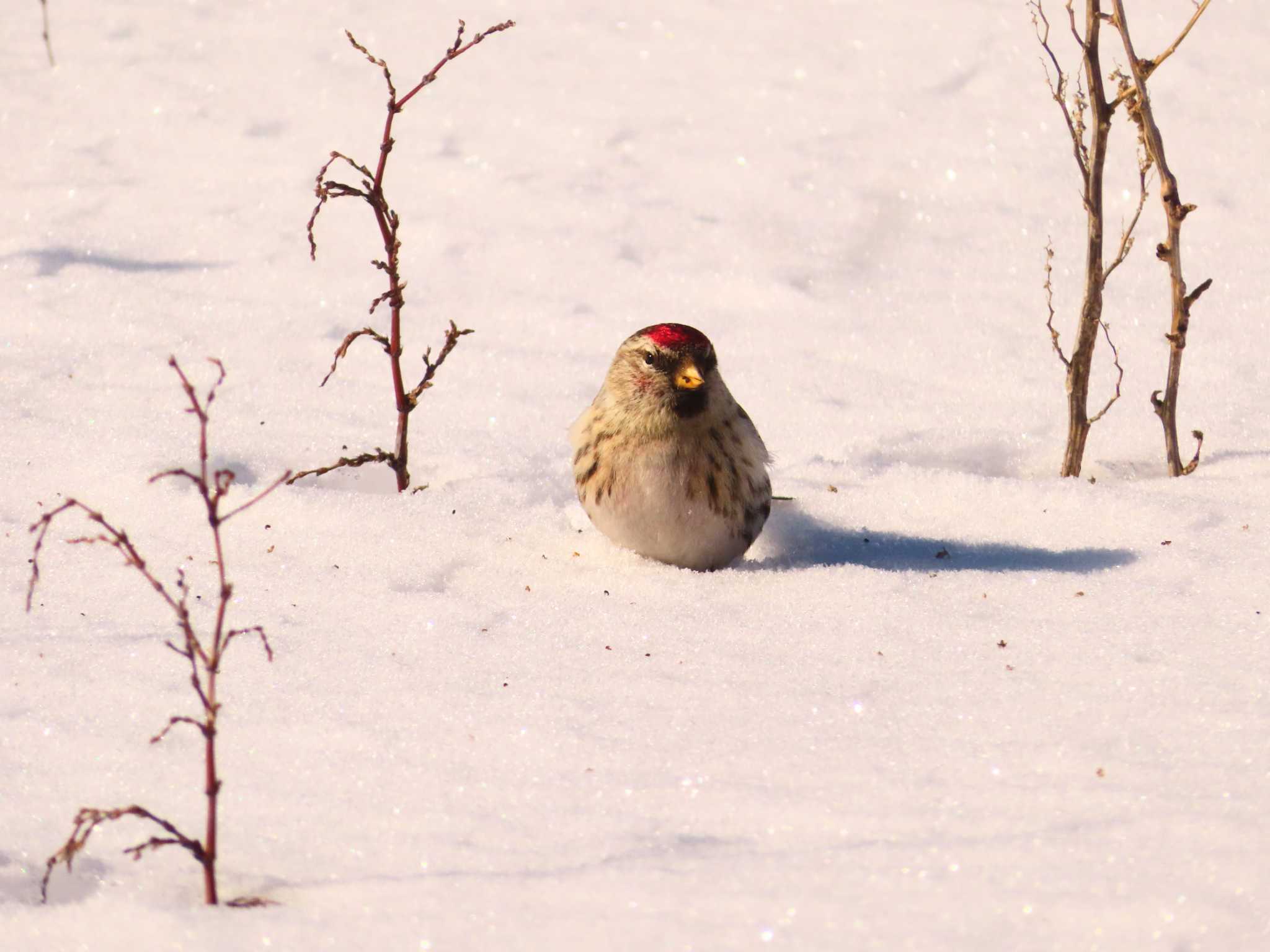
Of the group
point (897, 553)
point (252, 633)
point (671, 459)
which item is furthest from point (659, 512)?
point (252, 633)

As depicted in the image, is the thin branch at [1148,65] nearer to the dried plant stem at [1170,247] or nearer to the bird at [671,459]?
the dried plant stem at [1170,247]

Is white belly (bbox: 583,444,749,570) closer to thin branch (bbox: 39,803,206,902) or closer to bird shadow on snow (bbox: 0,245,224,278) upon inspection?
thin branch (bbox: 39,803,206,902)

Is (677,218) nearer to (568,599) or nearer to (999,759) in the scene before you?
(568,599)

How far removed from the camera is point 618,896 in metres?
2.32

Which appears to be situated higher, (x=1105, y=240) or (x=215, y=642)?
(x=1105, y=240)

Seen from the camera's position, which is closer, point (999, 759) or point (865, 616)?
point (999, 759)

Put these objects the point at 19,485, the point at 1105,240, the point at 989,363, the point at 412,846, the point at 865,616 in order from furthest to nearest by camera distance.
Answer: the point at 1105,240 < the point at 989,363 < the point at 19,485 < the point at 865,616 < the point at 412,846

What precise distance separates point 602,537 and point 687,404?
514 mm

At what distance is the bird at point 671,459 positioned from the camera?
12.1ft

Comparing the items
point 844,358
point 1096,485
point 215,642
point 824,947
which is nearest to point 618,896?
point 824,947

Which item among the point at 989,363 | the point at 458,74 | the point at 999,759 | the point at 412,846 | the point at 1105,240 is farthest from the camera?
the point at 458,74

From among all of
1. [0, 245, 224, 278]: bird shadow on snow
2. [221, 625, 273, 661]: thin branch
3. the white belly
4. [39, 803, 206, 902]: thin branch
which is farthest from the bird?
[0, 245, 224, 278]: bird shadow on snow

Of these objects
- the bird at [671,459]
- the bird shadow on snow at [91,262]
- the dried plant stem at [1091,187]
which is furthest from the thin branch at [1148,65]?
the bird shadow on snow at [91,262]

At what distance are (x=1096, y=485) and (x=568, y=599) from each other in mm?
1714
